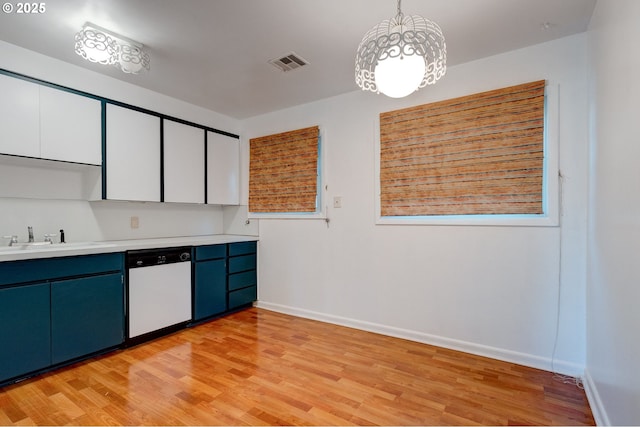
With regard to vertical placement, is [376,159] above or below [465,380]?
above

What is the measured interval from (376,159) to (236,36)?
164 cm

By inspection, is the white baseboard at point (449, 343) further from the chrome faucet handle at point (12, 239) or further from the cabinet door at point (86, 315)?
the chrome faucet handle at point (12, 239)

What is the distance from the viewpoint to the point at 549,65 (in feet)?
7.64

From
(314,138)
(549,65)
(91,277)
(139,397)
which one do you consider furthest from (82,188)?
(549,65)

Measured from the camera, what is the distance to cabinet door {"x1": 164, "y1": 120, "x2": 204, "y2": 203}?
333cm

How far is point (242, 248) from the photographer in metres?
3.78

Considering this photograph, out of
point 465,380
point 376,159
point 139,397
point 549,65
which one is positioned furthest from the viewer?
point 376,159

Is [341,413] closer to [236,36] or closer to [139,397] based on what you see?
[139,397]

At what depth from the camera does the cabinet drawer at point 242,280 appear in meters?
3.65

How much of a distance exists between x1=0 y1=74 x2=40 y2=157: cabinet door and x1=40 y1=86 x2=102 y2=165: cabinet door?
0.04m

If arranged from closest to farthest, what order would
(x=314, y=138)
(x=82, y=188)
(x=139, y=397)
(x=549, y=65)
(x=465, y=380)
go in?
(x=139, y=397) < (x=465, y=380) < (x=549, y=65) < (x=82, y=188) < (x=314, y=138)

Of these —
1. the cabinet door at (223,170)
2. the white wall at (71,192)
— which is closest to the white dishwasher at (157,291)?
the white wall at (71,192)

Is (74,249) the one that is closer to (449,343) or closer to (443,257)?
(443,257)

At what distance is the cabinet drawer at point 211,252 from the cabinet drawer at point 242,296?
0.50 meters
